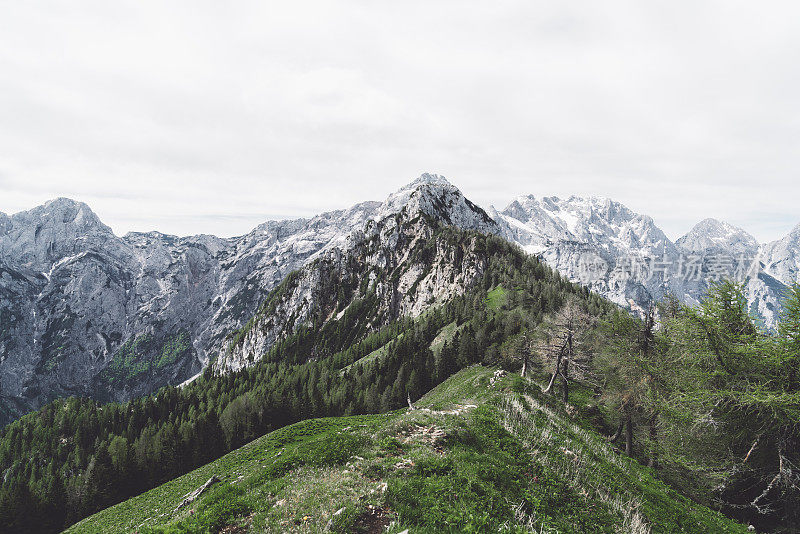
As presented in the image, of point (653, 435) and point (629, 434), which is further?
point (629, 434)

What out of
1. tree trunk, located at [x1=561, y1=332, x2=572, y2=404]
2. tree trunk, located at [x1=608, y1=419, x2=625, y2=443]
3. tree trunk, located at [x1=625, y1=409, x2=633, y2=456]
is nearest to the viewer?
tree trunk, located at [x1=625, y1=409, x2=633, y2=456]

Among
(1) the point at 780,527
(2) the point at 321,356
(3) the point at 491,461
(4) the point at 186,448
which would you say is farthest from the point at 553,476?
(2) the point at 321,356

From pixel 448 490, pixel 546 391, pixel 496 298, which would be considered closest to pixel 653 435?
pixel 546 391

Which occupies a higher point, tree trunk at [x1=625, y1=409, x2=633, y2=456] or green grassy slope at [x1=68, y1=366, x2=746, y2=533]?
green grassy slope at [x1=68, y1=366, x2=746, y2=533]

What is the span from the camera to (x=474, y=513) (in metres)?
10.4

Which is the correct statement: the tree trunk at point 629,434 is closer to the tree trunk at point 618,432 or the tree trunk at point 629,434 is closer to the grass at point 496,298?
the tree trunk at point 618,432

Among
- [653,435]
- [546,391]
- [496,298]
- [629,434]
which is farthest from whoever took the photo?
[496,298]

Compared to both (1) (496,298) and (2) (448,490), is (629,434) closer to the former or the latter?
(2) (448,490)

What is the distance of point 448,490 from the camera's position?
1180 cm

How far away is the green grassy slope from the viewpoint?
1066 cm

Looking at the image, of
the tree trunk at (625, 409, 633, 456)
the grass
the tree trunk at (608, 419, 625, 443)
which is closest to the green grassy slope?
the tree trunk at (625, 409, 633, 456)

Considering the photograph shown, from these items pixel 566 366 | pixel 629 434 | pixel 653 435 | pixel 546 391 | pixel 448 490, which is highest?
pixel 448 490

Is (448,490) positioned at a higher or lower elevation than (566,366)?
higher

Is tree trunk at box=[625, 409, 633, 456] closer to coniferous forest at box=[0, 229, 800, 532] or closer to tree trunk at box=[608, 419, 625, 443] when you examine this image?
coniferous forest at box=[0, 229, 800, 532]
